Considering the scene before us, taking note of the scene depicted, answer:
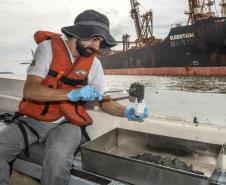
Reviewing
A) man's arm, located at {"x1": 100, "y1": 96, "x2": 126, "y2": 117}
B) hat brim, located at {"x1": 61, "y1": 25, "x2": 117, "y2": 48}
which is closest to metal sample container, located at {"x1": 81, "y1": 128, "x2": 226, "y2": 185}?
man's arm, located at {"x1": 100, "y1": 96, "x2": 126, "y2": 117}

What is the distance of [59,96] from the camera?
8.03 feet

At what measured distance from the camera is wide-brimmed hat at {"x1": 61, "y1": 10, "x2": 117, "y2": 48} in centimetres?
258

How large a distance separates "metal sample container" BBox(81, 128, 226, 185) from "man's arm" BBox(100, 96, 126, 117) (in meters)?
0.20

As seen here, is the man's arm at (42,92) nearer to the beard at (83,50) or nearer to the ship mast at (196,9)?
the beard at (83,50)

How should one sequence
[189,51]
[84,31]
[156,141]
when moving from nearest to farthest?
1. [84,31]
2. [156,141]
3. [189,51]

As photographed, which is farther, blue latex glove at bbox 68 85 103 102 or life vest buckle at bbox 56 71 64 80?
life vest buckle at bbox 56 71 64 80

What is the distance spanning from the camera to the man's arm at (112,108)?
3.04 m

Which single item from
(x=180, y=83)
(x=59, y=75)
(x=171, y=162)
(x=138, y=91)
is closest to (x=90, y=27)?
(x=59, y=75)

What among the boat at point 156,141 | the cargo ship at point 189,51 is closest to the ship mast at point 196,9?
the cargo ship at point 189,51

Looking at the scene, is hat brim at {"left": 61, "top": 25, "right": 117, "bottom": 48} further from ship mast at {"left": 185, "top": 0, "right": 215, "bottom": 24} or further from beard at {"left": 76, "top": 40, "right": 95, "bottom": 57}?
ship mast at {"left": 185, "top": 0, "right": 215, "bottom": 24}

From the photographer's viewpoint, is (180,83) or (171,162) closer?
(171,162)

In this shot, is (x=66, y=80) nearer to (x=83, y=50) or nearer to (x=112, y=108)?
(x=83, y=50)

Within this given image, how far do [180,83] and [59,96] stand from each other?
87.3 ft

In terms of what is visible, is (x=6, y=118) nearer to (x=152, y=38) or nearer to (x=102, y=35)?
→ (x=102, y=35)
